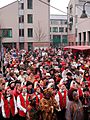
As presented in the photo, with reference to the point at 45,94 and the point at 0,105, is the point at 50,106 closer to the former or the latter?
the point at 45,94

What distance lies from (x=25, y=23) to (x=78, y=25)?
35.1 feet

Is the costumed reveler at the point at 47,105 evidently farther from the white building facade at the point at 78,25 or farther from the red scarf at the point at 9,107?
the white building facade at the point at 78,25

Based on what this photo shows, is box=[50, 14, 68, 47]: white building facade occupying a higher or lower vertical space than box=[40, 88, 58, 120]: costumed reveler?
higher

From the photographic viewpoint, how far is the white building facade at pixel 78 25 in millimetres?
42425

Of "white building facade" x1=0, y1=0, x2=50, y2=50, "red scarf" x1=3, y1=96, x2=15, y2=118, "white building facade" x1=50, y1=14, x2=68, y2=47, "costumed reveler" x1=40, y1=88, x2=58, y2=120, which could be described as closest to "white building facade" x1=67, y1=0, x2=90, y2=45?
"white building facade" x1=0, y1=0, x2=50, y2=50

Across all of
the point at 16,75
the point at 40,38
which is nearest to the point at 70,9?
the point at 40,38

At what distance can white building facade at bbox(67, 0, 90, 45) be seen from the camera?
139 feet

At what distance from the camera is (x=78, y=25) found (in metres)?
48.0

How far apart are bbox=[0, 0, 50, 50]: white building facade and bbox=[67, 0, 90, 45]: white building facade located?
181 inches

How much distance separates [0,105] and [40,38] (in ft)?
151

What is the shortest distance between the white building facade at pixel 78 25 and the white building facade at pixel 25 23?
459cm

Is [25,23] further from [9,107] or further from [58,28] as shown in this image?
[9,107]

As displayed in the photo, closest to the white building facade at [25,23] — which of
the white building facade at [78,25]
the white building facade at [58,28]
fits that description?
the white building facade at [78,25]

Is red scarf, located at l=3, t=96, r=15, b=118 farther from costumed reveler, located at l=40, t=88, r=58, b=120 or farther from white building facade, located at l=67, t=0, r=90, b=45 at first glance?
white building facade, located at l=67, t=0, r=90, b=45
